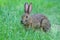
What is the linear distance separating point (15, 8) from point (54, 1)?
8.10 feet

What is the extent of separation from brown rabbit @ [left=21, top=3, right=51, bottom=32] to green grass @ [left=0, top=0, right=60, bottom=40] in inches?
6.7

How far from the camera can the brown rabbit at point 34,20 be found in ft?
22.4

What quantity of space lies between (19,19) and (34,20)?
422 millimetres

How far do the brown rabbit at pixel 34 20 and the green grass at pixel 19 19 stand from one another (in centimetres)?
17

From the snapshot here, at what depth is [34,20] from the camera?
721cm

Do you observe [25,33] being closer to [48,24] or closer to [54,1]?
[48,24]

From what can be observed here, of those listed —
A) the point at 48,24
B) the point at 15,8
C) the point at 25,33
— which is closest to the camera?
the point at 25,33

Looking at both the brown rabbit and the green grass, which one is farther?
the brown rabbit

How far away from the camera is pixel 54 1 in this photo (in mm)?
10305

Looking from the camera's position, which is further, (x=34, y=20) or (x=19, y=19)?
(x=34, y=20)

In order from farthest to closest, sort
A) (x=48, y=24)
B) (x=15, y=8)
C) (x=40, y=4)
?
(x=40, y=4), (x=15, y=8), (x=48, y=24)

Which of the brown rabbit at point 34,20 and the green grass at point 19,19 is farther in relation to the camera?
the brown rabbit at point 34,20

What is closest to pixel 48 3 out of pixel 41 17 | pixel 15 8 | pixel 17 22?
pixel 15 8

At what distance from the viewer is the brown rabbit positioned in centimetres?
682
